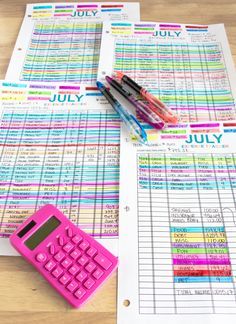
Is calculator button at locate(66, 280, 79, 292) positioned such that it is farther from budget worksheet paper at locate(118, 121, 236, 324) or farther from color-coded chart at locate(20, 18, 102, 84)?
color-coded chart at locate(20, 18, 102, 84)

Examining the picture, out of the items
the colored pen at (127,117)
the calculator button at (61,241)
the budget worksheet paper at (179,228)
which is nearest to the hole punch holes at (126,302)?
the budget worksheet paper at (179,228)

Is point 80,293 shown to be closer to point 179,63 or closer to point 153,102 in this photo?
point 153,102

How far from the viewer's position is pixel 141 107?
2.10 ft

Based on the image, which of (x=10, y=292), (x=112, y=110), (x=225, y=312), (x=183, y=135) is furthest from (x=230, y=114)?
(x=10, y=292)

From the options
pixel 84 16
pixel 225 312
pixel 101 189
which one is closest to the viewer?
pixel 225 312

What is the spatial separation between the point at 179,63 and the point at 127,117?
0.19 metres

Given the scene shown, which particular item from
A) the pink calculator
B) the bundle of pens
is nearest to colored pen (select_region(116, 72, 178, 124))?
the bundle of pens

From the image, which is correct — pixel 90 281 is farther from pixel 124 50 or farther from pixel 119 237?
pixel 124 50

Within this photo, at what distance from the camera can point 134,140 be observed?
1.97 ft

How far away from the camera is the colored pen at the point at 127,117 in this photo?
0.60m

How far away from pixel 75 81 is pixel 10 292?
40 centimetres

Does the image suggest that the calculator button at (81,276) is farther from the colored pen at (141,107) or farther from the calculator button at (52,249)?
the colored pen at (141,107)

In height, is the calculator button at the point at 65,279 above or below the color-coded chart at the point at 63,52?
below

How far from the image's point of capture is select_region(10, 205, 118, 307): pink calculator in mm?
453
